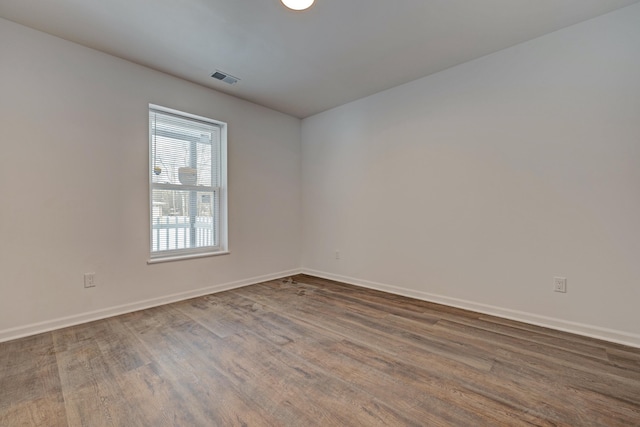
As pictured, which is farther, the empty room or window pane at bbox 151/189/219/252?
window pane at bbox 151/189/219/252

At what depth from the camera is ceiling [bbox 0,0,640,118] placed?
7.02ft

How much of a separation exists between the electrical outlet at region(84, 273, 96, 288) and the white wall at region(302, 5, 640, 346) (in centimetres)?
296

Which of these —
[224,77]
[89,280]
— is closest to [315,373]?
[89,280]

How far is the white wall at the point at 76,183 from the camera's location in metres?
2.32

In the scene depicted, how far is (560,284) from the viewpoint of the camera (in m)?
2.45

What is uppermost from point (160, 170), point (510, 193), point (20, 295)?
point (160, 170)

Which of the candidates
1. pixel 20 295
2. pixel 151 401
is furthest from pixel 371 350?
pixel 20 295

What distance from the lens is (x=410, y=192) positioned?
11.2ft

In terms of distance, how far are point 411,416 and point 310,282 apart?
2728mm

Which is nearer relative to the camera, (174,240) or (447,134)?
(447,134)

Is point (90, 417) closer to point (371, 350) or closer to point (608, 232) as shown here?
point (371, 350)

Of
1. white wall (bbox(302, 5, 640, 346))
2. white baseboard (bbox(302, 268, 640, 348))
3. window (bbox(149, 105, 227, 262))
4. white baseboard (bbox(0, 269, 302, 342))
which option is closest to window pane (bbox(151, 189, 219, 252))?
window (bbox(149, 105, 227, 262))

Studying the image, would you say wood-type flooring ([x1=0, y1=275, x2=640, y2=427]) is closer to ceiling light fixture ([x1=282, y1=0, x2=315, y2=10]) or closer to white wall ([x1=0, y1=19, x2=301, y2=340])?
white wall ([x1=0, y1=19, x2=301, y2=340])

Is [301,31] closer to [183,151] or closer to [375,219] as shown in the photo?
[183,151]
